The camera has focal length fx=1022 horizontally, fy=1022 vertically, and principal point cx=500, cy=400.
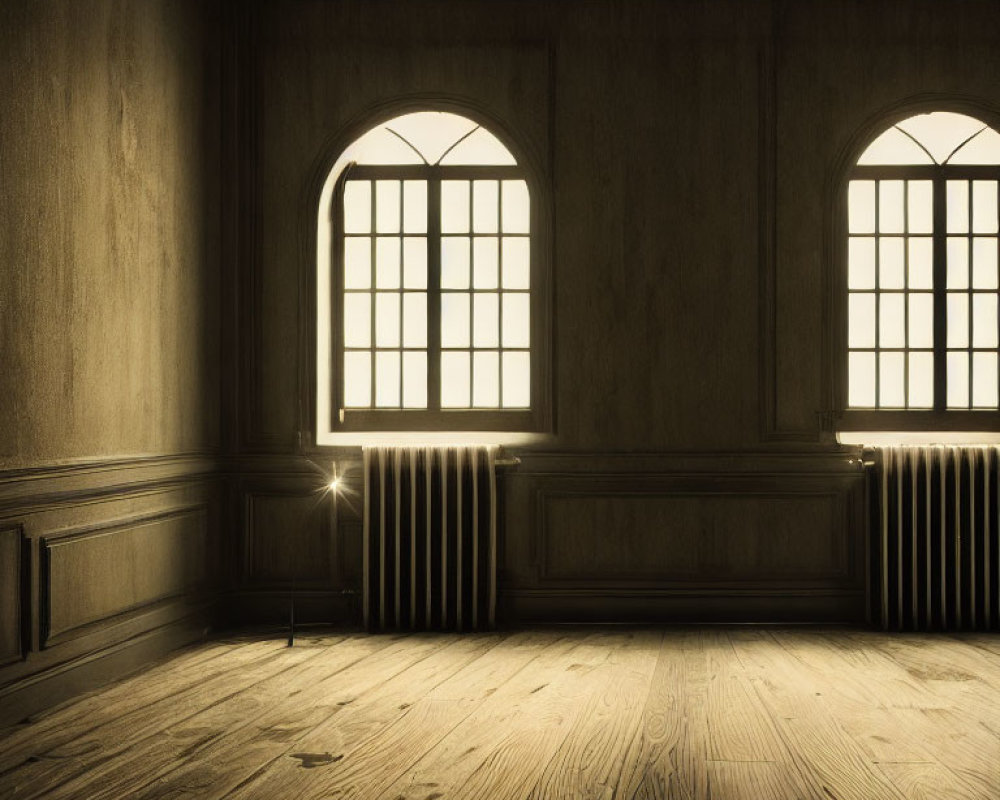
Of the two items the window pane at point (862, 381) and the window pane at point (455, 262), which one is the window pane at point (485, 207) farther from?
the window pane at point (862, 381)

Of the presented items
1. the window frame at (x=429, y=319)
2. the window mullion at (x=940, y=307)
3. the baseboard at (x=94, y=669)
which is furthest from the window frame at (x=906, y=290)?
the baseboard at (x=94, y=669)

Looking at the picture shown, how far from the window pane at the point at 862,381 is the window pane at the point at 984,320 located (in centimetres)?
56

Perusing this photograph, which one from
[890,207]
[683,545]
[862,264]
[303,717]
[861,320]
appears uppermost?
[890,207]

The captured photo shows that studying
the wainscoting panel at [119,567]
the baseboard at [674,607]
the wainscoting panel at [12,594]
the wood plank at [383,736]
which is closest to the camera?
Answer: the wood plank at [383,736]

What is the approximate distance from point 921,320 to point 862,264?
0.43 metres

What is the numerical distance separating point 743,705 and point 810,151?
2946mm

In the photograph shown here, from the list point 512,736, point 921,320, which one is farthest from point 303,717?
point 921,320

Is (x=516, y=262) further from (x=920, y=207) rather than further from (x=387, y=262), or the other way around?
(x=920, y=207)

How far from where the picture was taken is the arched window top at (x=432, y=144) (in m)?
5.52

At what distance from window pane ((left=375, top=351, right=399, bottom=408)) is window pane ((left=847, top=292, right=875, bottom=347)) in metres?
2.43

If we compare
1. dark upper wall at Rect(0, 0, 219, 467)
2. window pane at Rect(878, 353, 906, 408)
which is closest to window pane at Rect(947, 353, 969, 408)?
window pane at Rect(878, 353, 906, 408)

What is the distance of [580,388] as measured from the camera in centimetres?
530

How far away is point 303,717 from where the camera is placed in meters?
3.57

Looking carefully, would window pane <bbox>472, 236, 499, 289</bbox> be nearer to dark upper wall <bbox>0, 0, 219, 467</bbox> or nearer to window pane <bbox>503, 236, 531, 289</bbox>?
window pane <bbox>503, 236, 531, 289</bbox>
